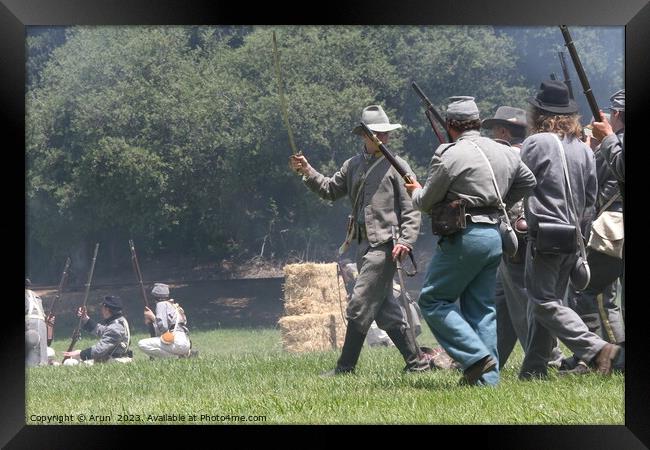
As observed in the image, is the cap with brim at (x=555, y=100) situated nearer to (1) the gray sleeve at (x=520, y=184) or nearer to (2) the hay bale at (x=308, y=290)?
(1) the gray sleeve at (x=520, y=184)

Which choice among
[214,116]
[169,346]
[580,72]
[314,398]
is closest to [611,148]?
[580,72]

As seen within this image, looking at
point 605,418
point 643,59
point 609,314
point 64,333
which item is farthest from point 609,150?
point 64,333

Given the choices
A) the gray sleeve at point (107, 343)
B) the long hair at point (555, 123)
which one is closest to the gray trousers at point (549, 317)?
the long hair at point (555, 123)

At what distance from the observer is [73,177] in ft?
82.2

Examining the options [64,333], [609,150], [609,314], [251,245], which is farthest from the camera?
[251,245]

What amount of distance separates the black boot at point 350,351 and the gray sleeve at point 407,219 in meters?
0.67

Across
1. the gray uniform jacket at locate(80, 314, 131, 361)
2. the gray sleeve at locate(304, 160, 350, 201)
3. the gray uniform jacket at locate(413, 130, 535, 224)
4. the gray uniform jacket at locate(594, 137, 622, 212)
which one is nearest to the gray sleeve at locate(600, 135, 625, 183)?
the gray uniform jacket at locate(413, 130, 535, 224)

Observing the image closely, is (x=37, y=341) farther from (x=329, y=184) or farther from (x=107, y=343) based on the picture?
(x=329, y=184)

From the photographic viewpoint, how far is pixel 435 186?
6.38 meters

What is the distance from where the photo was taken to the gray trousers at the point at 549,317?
6.66 m

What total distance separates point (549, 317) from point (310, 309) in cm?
642

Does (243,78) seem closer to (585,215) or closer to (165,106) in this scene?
(165,106)

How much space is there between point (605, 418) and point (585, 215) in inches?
76.8

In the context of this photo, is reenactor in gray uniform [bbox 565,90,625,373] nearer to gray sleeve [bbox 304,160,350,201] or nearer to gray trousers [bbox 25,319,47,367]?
gray sleeve [bbox 304,160,350,201]
